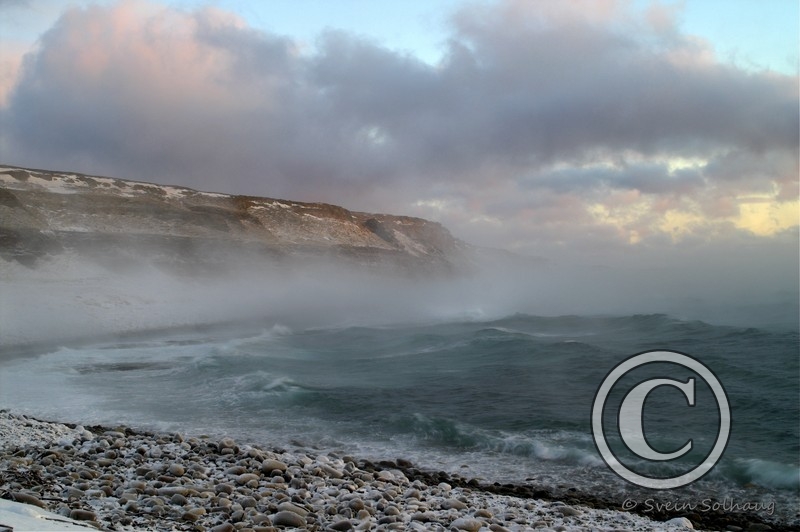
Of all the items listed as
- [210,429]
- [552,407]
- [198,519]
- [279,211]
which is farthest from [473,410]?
[279,211]

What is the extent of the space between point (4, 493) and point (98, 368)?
633 inches

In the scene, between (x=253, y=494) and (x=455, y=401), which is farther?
(x=455, y=401)

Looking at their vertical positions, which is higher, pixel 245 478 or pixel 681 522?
pixel 245 478

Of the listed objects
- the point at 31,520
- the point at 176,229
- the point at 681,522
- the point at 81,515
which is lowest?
the point at 681,522

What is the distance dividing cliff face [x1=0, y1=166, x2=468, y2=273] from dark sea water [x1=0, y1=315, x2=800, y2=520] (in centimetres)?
2202

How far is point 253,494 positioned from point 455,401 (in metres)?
9.26

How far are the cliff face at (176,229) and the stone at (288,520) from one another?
137 feet

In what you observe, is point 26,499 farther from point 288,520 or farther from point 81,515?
point 288,520

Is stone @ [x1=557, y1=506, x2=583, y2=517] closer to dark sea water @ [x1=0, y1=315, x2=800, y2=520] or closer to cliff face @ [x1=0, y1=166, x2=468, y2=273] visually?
dark sea water @ [x1=0, y1=315, x2=800, y2=520]

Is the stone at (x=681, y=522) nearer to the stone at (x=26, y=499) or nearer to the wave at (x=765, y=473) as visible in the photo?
the wave at (x=765, y=473)

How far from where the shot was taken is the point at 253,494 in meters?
6.75

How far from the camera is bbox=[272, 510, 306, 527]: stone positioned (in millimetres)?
5895

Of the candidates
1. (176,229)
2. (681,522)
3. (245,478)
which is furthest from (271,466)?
(176,229)

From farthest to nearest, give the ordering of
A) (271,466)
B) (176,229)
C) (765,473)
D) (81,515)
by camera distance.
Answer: (176,229)
(765,473)
(271,466)
(81,515)
